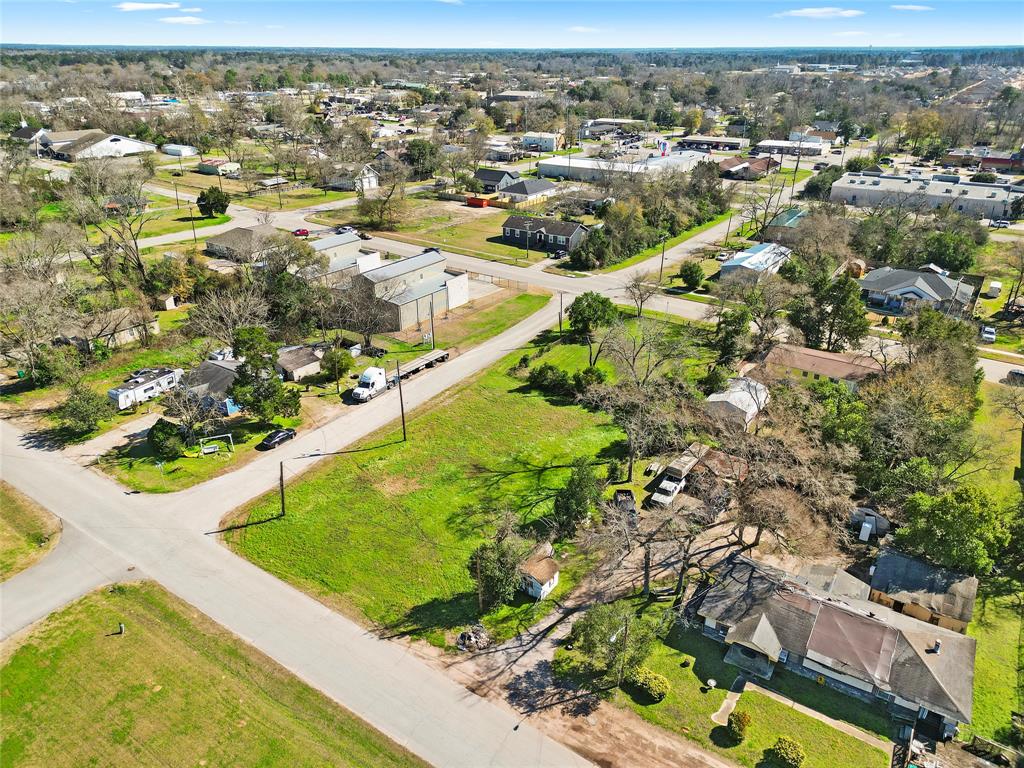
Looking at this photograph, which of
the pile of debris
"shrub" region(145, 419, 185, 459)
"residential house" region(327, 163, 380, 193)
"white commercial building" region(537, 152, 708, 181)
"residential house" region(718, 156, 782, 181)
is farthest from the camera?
"residential house" region(718, 156, 782, 181)

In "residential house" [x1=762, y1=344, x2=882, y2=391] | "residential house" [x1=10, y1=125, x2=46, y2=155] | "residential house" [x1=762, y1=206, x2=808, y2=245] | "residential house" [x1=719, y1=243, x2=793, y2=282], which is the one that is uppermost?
"residential house" [x1=10, y1=125, x2=46, y2=155]

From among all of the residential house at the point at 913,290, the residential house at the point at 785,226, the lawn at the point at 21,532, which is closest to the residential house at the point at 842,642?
the lawn at the point at 21,532

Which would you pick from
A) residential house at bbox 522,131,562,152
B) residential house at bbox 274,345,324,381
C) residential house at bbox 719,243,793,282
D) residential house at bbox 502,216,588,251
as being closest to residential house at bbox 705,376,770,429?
residential house at bbox 719,243,793,282

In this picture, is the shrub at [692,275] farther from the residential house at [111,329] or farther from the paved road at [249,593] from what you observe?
the residential house at [111,329]

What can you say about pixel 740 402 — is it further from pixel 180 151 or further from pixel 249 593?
pixel 180 151

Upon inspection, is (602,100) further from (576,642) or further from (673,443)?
(576,642)

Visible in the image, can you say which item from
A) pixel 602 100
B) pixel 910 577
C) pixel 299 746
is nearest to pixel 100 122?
pixel 602 100

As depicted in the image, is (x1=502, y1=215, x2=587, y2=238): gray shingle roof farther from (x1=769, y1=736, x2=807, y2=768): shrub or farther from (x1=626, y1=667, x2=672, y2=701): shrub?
(x1=769, y1=736, x2=807, y2=768): shrub
